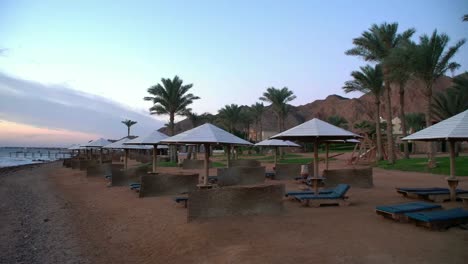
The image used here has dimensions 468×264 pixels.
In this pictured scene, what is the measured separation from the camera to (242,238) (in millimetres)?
6035

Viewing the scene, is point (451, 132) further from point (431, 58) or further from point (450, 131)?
point (431, 58)

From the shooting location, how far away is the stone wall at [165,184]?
11.2 metres

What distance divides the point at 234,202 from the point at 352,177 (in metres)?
6.61

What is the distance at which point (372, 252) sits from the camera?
5047mm

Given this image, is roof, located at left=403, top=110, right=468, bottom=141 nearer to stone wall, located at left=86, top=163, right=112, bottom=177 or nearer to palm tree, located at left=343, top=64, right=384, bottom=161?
stone wall, located at left=86, top=163, right=112, bottom=177

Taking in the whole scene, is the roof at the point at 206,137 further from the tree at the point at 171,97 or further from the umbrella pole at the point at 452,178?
the tree at the point at 171,97

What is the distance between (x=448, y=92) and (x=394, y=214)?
28.3 metres

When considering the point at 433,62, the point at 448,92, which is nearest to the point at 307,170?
the point at 433,62

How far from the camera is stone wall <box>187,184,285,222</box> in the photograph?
739 centimetres

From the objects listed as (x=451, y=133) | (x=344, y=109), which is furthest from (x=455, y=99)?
(x=344, y=109)

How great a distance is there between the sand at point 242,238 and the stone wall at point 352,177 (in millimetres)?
2697

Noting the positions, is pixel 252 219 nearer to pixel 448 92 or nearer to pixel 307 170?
pixel 307 170

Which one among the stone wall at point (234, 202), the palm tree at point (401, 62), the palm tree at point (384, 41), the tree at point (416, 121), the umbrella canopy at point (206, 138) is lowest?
the stone wall at point (234, 202)

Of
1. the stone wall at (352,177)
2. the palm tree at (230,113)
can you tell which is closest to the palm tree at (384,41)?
the stone wall at (352,177)
